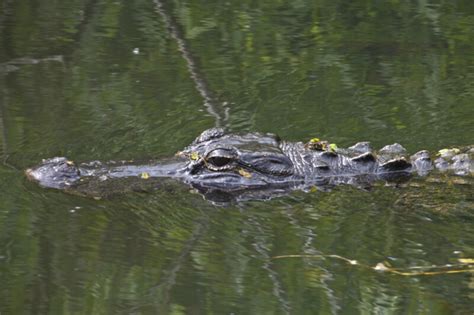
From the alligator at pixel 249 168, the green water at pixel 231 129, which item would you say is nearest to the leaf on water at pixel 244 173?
the alligator at pixel 249 168

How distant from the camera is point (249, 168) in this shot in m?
7.83

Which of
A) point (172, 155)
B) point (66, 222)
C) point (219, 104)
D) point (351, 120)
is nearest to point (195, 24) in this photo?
point (219, 104)

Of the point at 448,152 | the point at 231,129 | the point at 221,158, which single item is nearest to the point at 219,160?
the point at 221,158

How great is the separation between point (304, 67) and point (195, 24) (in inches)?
76.5

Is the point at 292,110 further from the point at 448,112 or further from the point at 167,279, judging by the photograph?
the point at 167,279

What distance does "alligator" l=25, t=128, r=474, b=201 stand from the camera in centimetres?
766

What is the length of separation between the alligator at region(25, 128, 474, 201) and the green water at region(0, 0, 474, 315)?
0.16 meters

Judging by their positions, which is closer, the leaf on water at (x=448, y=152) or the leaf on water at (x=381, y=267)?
the leaf on water at (x=381, y=267)

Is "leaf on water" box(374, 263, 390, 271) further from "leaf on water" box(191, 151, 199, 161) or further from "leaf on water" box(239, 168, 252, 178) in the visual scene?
"leaf on water" box(191, 151, 199, 161)

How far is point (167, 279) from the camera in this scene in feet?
20.5

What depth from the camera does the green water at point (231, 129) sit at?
612 centimetres

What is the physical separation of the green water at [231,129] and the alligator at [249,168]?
16 centimetres

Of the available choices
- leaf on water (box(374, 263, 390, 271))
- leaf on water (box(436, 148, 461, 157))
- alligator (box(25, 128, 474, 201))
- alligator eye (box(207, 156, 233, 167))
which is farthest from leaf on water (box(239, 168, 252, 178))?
leaf on water (box(374, 263, 390, 271))

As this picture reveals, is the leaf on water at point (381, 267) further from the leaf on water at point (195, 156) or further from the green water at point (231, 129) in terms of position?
the leaf on water at point (195, 156)
